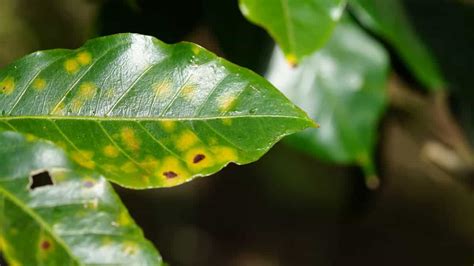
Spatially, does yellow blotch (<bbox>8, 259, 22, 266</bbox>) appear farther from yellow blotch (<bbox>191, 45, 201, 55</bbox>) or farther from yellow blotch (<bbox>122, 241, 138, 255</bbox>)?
yellow blotch (<bbox>191, 45, 201, 55</bbox>)

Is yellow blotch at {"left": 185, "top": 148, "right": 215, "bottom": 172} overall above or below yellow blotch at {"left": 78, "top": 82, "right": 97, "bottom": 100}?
below

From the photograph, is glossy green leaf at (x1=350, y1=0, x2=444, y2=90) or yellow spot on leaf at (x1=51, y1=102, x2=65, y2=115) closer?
yellow spot on leaf at (x1=51, y1=102, x2=65, y2=115)

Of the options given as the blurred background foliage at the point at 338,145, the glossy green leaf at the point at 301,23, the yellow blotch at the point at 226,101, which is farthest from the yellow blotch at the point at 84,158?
the blurred background foliage at the point at 338,145

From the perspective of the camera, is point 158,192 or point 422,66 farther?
point 158,192

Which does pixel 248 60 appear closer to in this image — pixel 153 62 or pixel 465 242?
pixel 153 62

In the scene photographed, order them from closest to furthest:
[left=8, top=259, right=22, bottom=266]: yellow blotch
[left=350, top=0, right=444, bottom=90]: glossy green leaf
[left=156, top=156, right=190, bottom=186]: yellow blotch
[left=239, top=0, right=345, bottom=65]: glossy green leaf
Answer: [left=8, top=259, right=22, bottom=266]: yellow blotch → [left=156, top=156, right=190, bottom=186]: yellow blotch → [left=239, top=0, right=345, bottom=65]: glossy green leaf → [left=350, top=0, right=444, bottom=90]: glossy green leaf

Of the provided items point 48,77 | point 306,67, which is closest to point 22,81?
point 48,77

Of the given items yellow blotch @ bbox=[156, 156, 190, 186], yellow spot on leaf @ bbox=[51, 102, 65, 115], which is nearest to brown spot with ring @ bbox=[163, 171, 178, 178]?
yellow blotch @ bbox=[156, 156, 190, 186]
